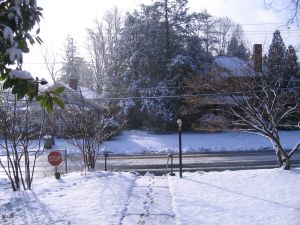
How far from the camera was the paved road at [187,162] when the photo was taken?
866 inches

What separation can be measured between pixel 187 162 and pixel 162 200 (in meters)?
13.0

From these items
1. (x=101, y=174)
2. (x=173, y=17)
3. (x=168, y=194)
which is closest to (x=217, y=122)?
(x=101, y=174)

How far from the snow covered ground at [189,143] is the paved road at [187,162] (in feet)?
8.22

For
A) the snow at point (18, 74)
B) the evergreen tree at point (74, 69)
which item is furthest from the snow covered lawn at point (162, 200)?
the evergreen tree at point (74, 69)

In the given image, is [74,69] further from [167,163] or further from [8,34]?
[8,34]

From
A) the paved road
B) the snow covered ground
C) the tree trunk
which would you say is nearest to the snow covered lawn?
the tree trunk

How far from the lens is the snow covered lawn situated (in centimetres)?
961

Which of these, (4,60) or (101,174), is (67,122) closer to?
(101,174)

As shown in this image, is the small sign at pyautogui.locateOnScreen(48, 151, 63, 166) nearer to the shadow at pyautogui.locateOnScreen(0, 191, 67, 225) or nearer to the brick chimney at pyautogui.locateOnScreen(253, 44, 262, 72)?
the shadow at pyautogui.locateOnScreen(0, 191, 67, 225)

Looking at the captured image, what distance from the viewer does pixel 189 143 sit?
33.1 m

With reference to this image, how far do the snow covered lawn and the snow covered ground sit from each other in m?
16.3

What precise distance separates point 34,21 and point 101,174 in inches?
482

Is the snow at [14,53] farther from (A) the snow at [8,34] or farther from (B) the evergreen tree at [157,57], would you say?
(B) the evergreen tree at [157,57]

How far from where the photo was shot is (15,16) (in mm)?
3430
